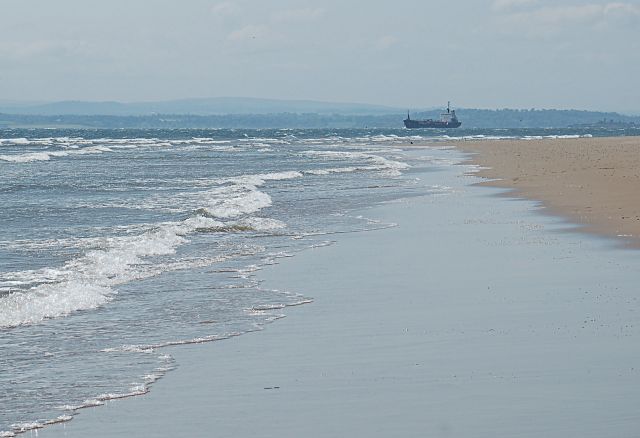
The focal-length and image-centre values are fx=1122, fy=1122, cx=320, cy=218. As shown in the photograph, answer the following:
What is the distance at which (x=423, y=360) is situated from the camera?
921cm

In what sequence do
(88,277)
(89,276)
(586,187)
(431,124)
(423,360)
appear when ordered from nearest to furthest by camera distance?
(423,360) → (88,277) → (89,276) → (586,187) → (431,124)

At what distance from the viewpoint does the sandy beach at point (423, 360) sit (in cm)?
747

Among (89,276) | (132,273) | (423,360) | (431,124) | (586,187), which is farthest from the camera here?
(431,124)

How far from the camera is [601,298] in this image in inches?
468

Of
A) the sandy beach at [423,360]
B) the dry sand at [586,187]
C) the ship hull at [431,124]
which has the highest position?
the sandy beach at [423,360]

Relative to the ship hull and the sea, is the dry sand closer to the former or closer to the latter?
the sea

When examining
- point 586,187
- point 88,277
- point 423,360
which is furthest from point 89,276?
point 586,187

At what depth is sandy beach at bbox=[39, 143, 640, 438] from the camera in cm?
747

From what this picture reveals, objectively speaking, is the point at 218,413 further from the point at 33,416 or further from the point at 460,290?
the point at 460,290

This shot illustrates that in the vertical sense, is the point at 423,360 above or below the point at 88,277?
above

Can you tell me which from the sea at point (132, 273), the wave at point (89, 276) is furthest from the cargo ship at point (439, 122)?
the wave at point (89, 276)

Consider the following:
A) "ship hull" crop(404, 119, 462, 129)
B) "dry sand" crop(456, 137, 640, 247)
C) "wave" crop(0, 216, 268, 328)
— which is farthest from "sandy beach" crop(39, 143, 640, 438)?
"ship hull" crop(404, 119, 462, 129)

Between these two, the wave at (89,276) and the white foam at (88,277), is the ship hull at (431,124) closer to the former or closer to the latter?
the wave at (89,276)

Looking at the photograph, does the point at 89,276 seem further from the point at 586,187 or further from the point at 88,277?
the point at 586,187
